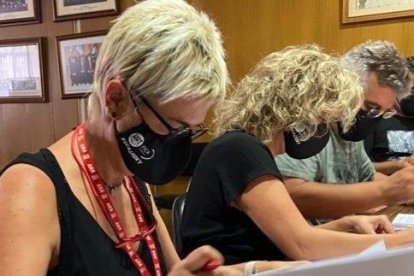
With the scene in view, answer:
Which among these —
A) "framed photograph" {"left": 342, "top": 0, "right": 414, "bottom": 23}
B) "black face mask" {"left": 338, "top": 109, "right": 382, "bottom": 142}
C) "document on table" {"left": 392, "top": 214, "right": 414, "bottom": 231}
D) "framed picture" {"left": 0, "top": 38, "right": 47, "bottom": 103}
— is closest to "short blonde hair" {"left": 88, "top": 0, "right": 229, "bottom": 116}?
"document on table" {"left": 392, "top": 214, "right": 414, "bottom": 231}

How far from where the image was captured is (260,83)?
1580 mm

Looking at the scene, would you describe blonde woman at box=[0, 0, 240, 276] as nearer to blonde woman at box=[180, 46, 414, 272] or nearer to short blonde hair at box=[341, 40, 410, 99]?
blonde woman at box=[180, 46, 414, 272]

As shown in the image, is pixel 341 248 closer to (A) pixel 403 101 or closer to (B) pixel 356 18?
(A) pixel 403 101

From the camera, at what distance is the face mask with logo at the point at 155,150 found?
1020mm

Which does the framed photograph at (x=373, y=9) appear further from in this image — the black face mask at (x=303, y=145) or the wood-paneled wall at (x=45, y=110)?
the wood-paneled wall at (x=45, y=110)

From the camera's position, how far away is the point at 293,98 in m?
1.52

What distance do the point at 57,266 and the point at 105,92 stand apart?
33 cm

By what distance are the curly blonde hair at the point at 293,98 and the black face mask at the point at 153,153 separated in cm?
45

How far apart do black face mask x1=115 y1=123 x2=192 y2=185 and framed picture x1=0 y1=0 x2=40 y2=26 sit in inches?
111

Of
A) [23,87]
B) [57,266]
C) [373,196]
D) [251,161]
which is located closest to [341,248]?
[251,161]

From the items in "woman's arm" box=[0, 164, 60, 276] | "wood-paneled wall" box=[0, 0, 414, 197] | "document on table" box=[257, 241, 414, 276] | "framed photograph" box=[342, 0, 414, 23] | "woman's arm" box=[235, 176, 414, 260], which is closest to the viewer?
"document on table" box=[257, 241, 414, 276]

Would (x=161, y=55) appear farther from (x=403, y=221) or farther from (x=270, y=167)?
(x=403, y=221)

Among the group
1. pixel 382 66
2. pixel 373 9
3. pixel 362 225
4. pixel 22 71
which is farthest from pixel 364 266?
→ pixel 22 71

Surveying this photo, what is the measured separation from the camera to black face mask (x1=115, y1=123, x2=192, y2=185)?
1021 millimetres
